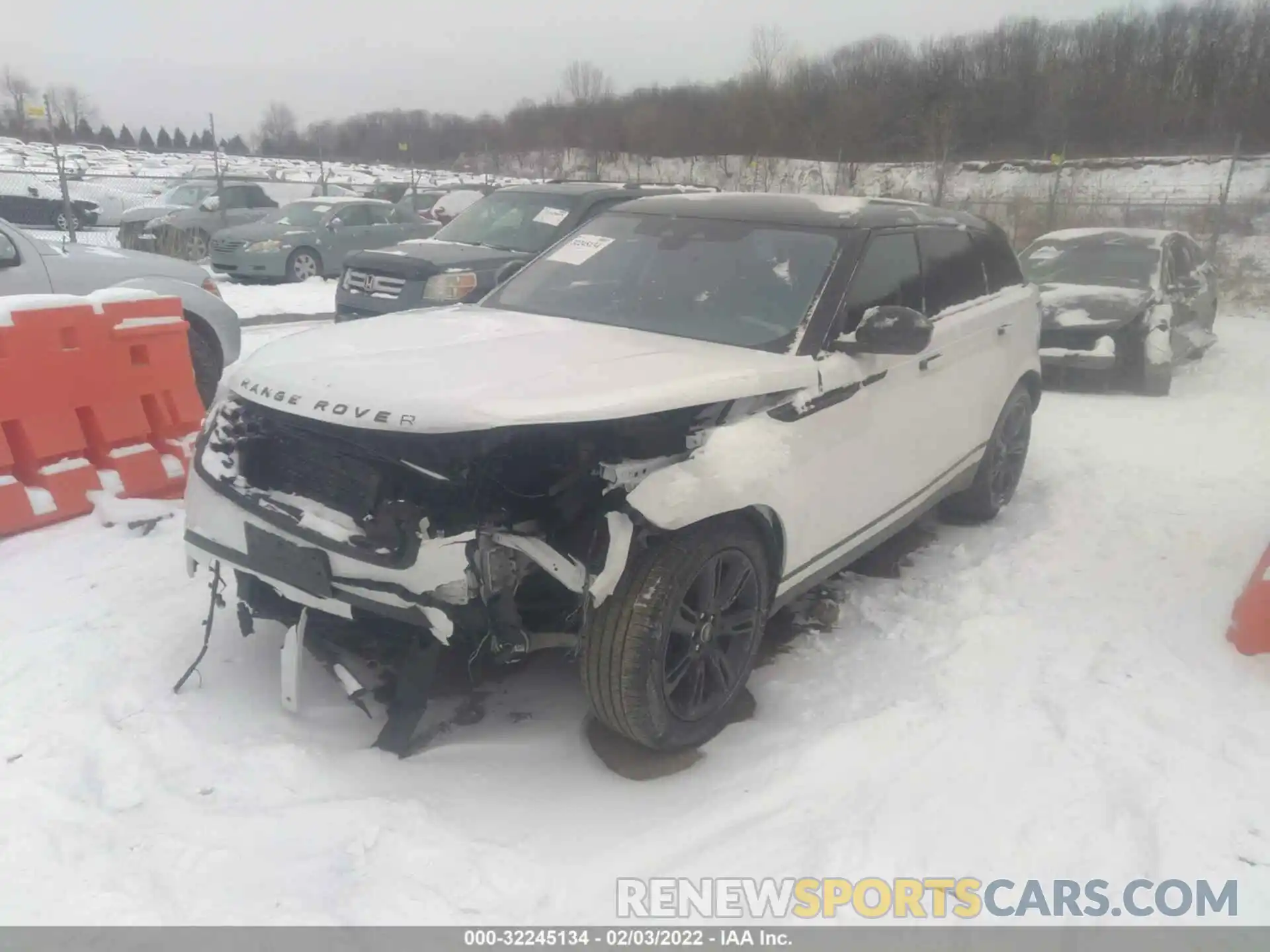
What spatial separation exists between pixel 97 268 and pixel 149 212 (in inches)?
574

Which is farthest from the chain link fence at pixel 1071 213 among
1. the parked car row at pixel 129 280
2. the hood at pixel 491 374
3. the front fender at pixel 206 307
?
the hood at pixel 491 374

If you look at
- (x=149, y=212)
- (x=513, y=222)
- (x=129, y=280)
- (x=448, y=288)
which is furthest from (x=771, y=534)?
(x=149, y=212)

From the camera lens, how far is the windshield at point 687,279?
12.2ft

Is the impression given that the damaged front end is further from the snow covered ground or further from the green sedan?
the green sedan

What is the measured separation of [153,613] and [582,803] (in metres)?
2.02

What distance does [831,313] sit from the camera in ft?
12.0

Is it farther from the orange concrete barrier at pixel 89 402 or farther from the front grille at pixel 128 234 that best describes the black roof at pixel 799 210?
the front grille at pixel 128 234

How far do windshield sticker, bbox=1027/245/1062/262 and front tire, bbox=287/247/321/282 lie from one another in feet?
35.0

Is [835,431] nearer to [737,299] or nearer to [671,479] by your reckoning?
[737,299]

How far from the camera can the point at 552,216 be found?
907 centimetres

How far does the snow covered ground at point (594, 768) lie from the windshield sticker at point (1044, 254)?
678 cm

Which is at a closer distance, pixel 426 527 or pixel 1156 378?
pixel 426 527

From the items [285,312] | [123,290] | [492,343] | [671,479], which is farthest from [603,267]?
[285,312]

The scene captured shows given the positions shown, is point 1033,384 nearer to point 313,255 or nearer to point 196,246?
point 313,255
